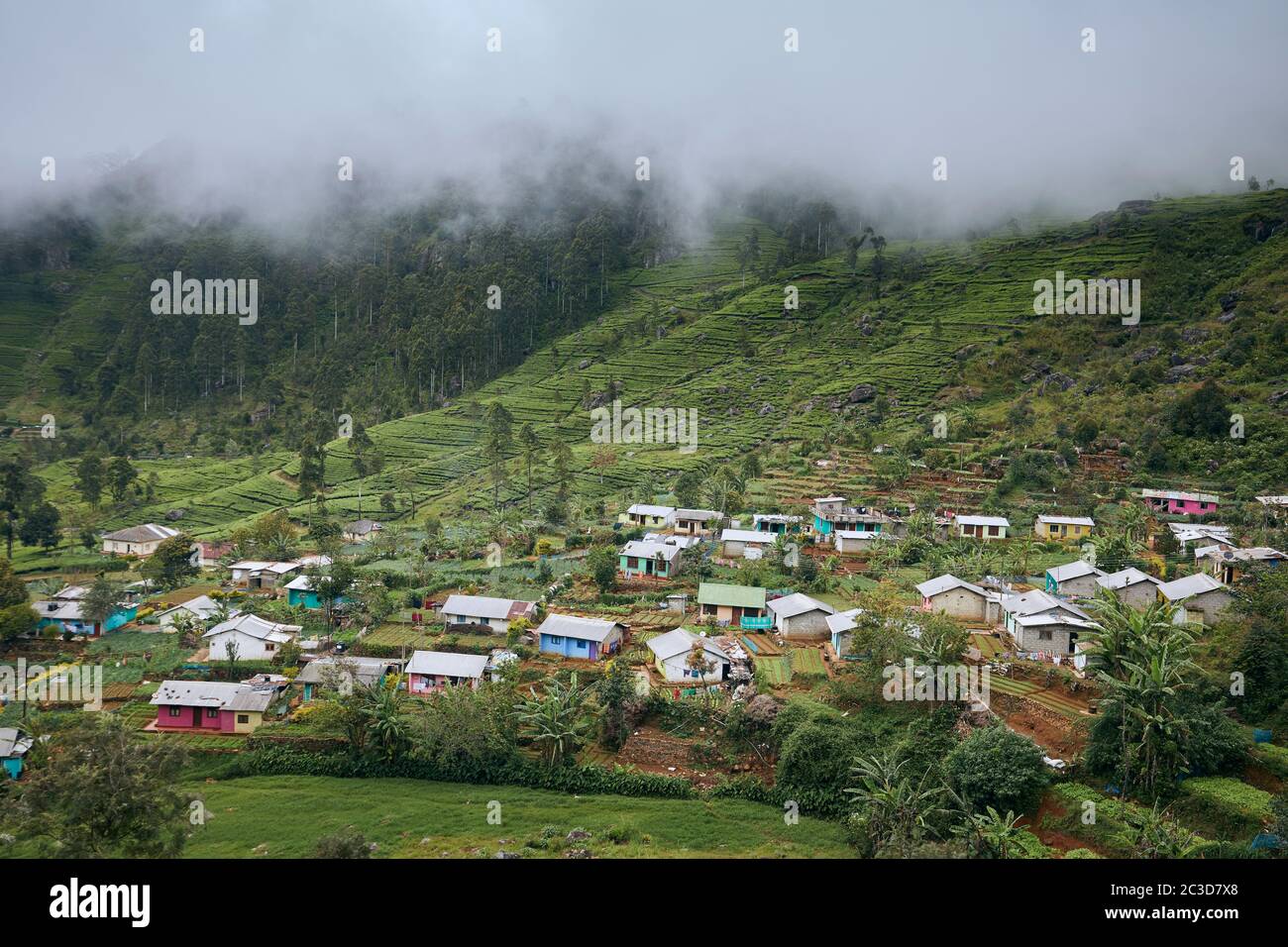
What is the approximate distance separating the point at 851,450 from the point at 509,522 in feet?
77.2

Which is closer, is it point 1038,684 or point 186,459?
point 1038,684

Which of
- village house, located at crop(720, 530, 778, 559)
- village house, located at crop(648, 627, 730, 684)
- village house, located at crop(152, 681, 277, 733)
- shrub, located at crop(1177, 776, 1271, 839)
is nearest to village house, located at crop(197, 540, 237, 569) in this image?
village house, located at crop(152, 681, 277, 733)

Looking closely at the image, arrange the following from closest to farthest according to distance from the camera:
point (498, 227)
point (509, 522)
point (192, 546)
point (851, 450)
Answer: point (192, 546)
point (509, 522)
point (851, 450)
point (498, 227)

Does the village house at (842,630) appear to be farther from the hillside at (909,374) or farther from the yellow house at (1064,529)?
the hillside at (909,374)

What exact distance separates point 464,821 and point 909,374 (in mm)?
54050

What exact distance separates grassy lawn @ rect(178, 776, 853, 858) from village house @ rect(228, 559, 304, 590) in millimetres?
16845

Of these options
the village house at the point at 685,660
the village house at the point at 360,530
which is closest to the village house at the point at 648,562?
the village house at the point at 685,660

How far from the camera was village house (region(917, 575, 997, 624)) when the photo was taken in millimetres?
28609

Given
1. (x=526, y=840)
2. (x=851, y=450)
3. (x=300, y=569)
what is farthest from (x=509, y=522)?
(x=526, y=840)

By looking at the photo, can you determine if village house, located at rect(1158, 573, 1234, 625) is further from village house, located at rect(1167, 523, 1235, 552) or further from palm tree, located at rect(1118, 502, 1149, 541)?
palm tree, located at rect(1118, 502, 1149, 541)
